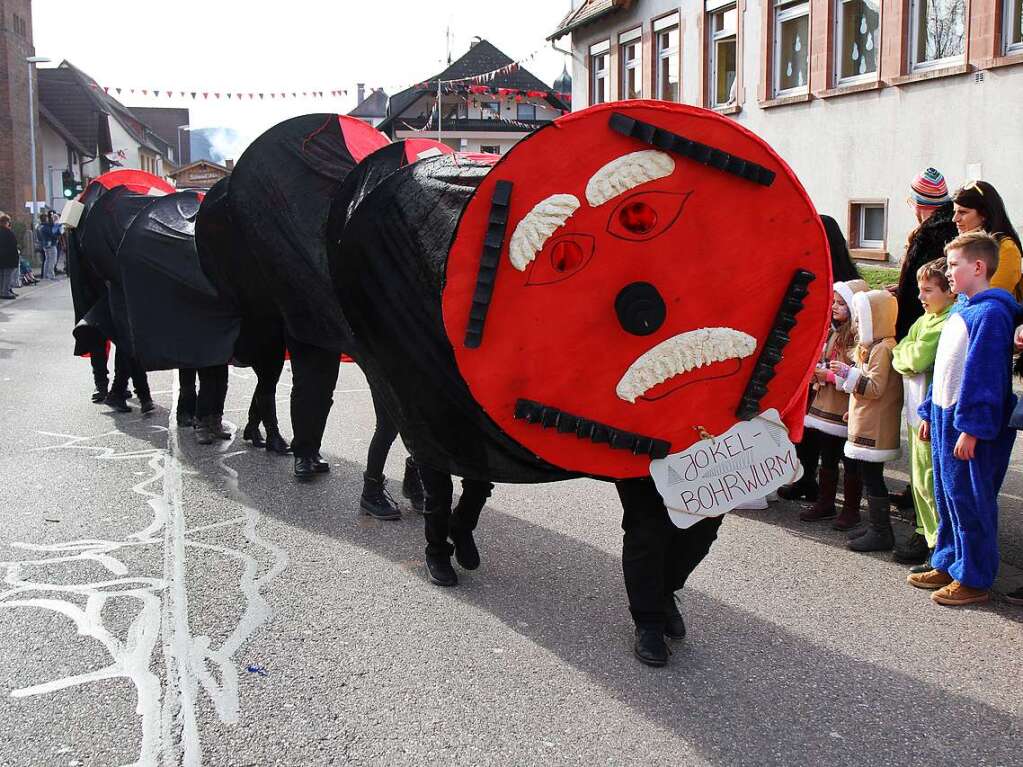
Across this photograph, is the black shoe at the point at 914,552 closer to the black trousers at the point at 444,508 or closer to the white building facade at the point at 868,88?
the black trousers at the point at 444,508

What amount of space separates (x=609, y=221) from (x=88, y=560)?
335cm

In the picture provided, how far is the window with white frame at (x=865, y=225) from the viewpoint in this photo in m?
15.8

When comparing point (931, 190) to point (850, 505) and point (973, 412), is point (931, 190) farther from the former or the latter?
point (973, 412)

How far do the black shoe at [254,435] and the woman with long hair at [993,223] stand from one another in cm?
522

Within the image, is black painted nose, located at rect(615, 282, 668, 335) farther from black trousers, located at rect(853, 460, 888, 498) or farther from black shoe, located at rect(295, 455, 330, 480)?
black shoe, located at rect(295, 455, 330, 480)

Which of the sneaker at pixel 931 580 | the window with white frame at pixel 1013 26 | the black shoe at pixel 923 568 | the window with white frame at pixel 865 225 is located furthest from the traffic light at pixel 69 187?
the sneaker at pixel 931 580

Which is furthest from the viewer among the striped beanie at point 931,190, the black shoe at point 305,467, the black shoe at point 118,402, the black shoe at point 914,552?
the black shoe at point 118,402

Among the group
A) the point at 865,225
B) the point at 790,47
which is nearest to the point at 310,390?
the point at 865,225

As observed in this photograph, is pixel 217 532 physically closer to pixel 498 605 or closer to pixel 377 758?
pixel 498 605

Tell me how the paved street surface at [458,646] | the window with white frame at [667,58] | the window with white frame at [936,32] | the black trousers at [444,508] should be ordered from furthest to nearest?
the window with white frame at [667,58], the window with white frame at [936,32], the black trousers at [444,508], the paved street surface at [458,646]

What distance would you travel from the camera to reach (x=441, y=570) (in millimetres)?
5156

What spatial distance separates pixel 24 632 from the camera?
4488mm

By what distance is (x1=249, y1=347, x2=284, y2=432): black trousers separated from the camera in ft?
27.0

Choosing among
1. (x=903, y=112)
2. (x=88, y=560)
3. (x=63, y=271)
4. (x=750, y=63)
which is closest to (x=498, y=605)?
(x=88, y=560)
